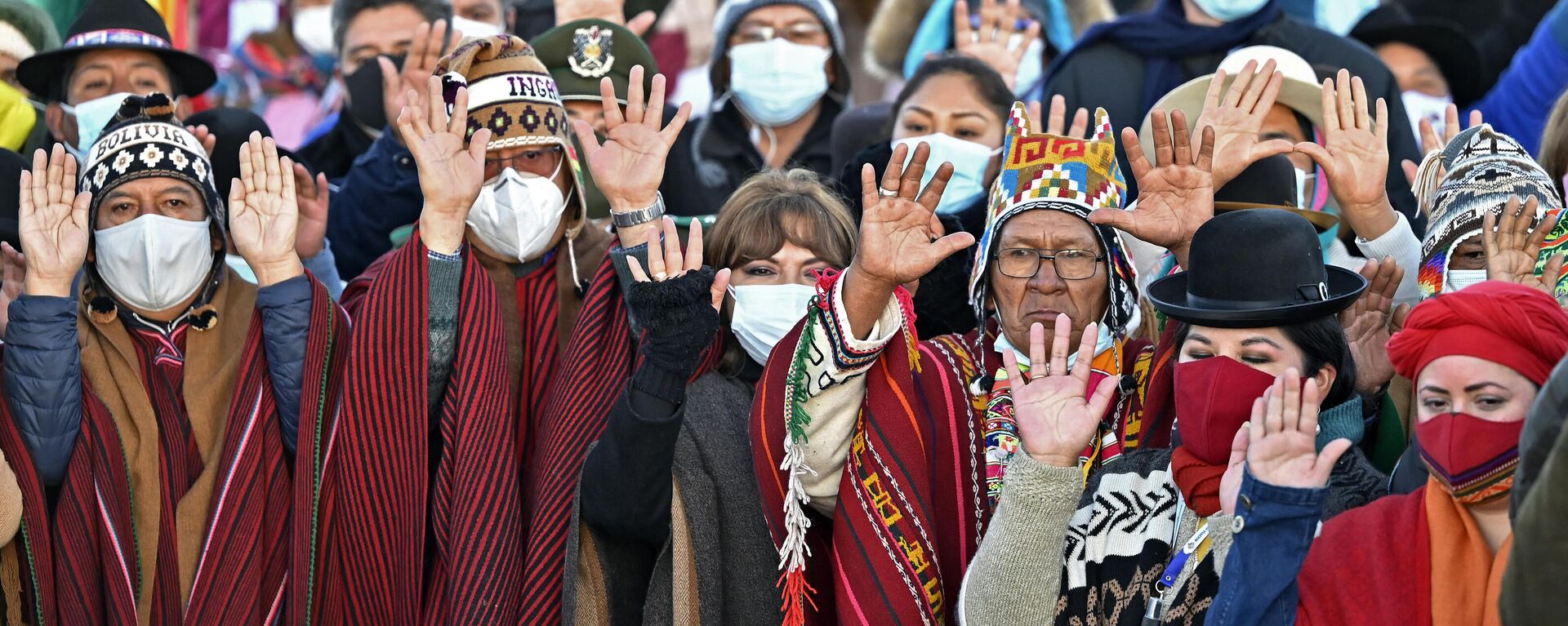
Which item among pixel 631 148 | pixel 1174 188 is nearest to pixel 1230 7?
pixel 1174 188

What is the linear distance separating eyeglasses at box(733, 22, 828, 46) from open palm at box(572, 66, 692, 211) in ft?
7.06

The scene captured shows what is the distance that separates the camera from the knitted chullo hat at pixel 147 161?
4.93 metres

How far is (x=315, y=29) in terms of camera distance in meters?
9.00

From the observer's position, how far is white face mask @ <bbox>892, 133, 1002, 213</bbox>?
572cm

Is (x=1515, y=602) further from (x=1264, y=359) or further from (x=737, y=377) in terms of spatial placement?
(x=737, y=377)

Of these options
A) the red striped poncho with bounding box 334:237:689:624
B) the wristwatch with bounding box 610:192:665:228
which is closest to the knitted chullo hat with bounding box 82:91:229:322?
the red striped poncho with bounding box 334:237:689:624

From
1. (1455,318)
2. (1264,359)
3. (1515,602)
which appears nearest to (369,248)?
(1264,359)

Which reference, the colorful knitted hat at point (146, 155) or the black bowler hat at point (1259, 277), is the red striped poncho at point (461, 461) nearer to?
the colorful knitted hat at point (146, 155)

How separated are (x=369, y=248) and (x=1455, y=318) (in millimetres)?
3854

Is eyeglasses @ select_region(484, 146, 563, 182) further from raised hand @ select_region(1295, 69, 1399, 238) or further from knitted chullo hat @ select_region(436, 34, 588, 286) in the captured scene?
raised hand @ select_region(1295, 69, 1399, 238)

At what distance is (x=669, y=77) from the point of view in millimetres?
8555

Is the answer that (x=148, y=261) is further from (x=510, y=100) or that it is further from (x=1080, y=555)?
(x=1080, y=555)

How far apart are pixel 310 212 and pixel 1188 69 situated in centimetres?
308

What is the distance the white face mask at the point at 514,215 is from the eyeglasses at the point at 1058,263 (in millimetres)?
1292
